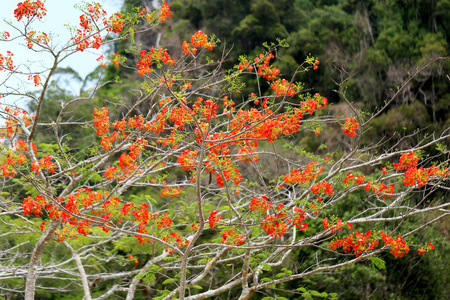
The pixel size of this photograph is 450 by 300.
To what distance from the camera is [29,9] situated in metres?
3.87

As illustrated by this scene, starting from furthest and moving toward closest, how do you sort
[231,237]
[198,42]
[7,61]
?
[7,61] < [198,42] < [231,237]

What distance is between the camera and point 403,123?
1154cm

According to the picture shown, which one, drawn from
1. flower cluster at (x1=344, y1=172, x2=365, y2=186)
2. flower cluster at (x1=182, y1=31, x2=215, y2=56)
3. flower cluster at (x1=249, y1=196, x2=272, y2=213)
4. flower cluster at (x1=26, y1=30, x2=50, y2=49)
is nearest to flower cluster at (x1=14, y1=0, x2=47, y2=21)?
flower cluster at (x1=26, y1=30, x2=50, y2=49)

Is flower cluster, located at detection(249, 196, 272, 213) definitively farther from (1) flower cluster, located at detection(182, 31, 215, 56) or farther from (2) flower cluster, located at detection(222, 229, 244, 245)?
(1) flower cluster, located at detection(182, 31, 215, 56)

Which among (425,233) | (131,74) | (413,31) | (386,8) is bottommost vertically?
(425,233)

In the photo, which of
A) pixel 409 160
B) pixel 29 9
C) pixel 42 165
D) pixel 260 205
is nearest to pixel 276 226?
pixel 260 205

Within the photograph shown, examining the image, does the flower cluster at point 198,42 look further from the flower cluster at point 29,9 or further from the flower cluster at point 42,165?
the flower cluster at point 42,165

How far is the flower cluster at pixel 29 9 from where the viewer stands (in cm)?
384

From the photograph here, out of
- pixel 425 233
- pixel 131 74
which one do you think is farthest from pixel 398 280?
pixel 131 74

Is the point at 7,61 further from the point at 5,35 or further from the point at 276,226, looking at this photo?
the point at 276,226

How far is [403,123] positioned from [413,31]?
4.19 meters

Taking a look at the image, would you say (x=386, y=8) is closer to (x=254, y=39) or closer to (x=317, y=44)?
(x=317, y=44)

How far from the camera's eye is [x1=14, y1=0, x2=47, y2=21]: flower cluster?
384 centimetres

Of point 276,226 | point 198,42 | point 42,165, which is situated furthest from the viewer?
point 42,165
